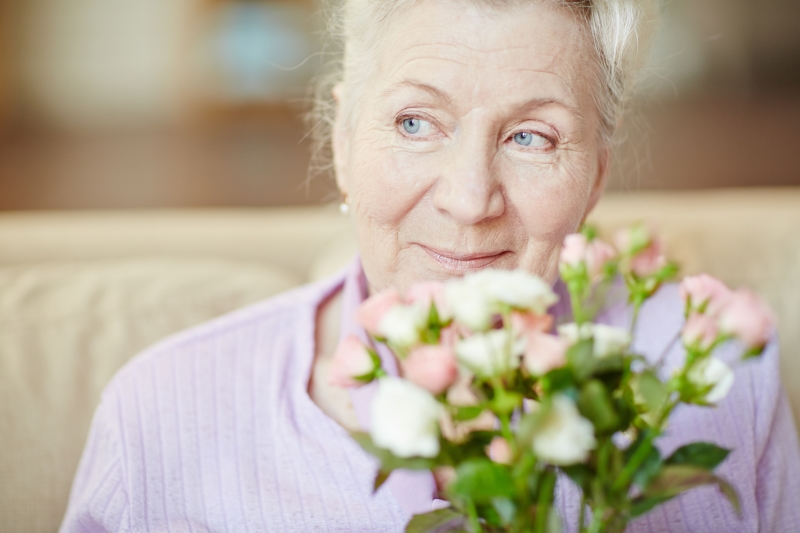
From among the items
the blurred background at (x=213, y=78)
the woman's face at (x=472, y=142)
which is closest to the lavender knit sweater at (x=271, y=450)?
the woman's face at (x=472, y=142)

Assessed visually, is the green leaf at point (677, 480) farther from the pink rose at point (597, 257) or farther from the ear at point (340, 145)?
the ear at point (340, 145)

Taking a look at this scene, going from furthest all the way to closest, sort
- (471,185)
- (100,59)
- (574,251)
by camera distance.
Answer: (100,59) < (471,185) < (574,251)

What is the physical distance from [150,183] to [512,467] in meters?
4.65

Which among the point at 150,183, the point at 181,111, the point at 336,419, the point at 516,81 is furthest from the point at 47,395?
the point at 181,111

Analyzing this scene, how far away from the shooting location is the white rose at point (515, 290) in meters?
0.51

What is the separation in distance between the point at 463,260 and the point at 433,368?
0.52 m

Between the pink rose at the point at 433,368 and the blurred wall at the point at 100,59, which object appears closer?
the pink rose at the point at 433,368

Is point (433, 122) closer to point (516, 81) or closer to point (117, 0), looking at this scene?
point (516, 81)

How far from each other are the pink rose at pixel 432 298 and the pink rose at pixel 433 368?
0.14 ft

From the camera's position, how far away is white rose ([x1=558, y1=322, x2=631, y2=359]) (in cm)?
54

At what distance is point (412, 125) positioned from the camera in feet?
3.33

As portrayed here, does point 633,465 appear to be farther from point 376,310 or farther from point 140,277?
point 140,277

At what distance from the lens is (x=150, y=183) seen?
15.9 feet

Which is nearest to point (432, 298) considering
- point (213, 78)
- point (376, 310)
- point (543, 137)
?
point (376, 310)
